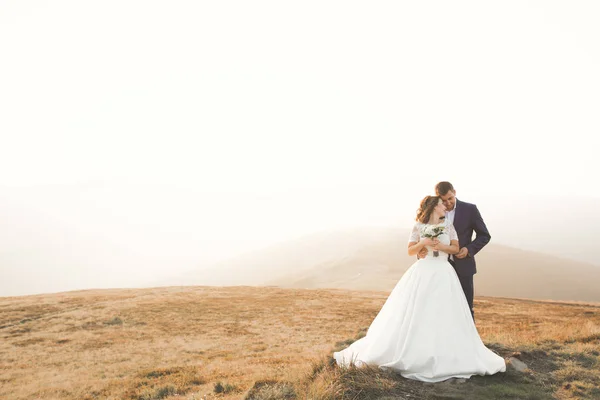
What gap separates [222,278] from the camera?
150 meters

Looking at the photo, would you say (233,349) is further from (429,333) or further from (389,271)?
(389,271)

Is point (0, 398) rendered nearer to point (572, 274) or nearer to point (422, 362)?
point (422, 362)

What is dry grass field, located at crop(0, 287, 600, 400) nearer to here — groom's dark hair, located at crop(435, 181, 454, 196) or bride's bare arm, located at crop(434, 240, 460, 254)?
bride's bare arm, located at crop(434, 240, 460, 254)

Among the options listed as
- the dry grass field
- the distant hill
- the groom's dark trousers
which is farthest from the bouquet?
the distant hill

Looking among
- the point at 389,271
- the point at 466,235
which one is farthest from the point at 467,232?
the point at 389,271

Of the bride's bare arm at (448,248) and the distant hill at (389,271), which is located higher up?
the bride's bare arm at (448,248)

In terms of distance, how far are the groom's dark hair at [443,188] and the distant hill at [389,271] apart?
214ft

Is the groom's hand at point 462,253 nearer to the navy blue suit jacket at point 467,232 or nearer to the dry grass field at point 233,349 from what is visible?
the navy blue suit jacket at point 467,232

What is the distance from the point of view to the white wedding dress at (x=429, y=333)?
21.6 feet

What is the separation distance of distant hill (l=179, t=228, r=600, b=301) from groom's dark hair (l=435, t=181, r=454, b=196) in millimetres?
65299

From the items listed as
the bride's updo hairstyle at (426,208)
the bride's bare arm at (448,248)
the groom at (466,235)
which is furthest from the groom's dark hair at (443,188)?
the bride's bare arm at (448,248)

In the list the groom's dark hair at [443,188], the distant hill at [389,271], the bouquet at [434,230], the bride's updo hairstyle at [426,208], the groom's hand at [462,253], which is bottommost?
the distant hill at [389,271]

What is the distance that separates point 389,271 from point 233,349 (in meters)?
76.1

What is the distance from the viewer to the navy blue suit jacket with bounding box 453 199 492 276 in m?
8.00
